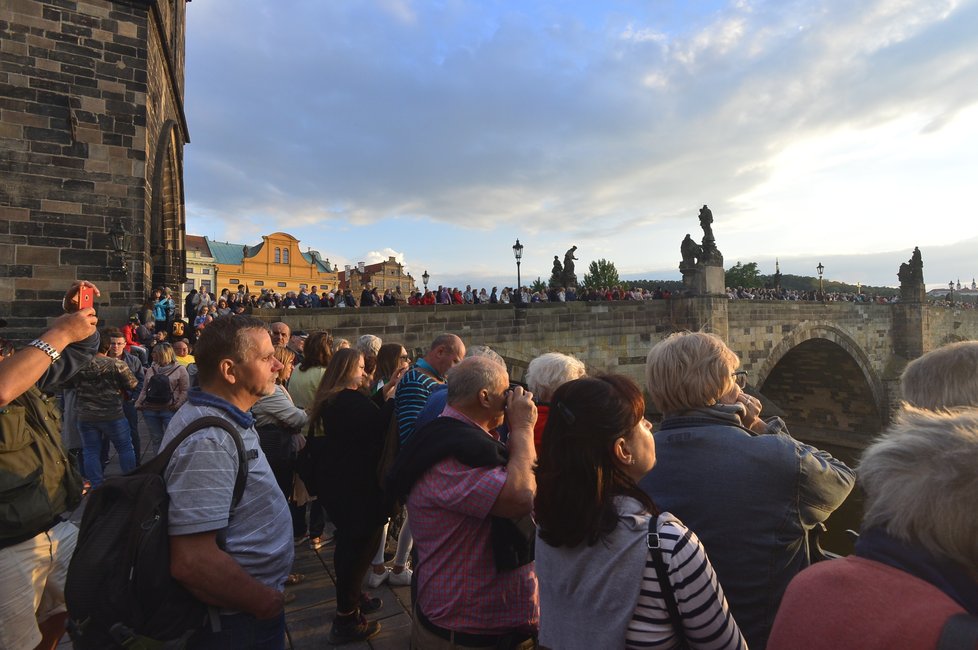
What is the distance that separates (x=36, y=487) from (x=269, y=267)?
51.6 m

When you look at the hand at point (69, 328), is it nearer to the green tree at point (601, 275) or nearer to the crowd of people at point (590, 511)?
the crowd of people at point (590, 511)

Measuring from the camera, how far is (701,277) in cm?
1630

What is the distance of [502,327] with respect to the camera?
12.4 meters

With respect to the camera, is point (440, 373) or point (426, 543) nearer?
point (426, 543)

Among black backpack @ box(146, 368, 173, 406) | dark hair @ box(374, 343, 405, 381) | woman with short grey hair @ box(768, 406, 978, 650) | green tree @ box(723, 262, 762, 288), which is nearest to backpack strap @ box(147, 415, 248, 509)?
woman with short grey hair @ box(768, 406, 978, 650)

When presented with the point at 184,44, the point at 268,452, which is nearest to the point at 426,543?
the point at 268,452

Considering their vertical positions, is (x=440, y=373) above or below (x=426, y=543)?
above

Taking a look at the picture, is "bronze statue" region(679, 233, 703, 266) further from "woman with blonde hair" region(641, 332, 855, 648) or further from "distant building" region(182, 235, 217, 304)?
"distant building" region(182, 235, 217, 304)

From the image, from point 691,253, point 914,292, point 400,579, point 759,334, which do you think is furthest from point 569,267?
point 914,292

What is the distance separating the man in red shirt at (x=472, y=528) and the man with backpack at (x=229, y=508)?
0.49 m

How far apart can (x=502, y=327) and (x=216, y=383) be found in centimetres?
1067

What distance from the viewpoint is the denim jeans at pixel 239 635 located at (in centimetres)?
169

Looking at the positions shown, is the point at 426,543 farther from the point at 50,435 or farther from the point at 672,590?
the point at 50,435

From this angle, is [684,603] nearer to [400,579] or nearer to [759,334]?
[400,579]
